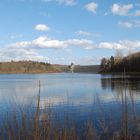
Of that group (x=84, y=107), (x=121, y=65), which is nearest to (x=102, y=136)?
(x=84, y=107)

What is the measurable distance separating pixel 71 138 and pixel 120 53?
407 feet

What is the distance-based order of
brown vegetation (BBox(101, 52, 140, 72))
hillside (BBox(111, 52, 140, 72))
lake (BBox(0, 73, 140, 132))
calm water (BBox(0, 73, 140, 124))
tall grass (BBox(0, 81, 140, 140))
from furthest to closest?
1. brown vegetation (BBox(101, 52, 140, 72))
2. hillside (BBox(111, 52, 140, 72))
3. calm water (BBox(0, 73, 140, 124))
4. lake (BBox(0, 73, 140, 132))
5. tall grass (BBox(0, 81, 140, 140))

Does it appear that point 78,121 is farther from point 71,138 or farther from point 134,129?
point 71,138

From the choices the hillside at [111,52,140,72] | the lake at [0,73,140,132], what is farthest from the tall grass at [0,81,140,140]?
the hillside at [111,52,140,72]

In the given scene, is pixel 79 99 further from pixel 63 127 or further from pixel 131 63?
pixel 131 63

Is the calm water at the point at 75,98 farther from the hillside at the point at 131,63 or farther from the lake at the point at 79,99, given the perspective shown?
the hillside at the point at 131,63

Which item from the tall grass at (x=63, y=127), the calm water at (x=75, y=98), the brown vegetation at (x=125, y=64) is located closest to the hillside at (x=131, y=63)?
the brown vegetation at (x=125, y=64)

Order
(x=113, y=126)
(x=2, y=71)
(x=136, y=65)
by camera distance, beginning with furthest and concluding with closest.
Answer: (x=2, y=71) < (x=136, y=65) < (x=113, y=126)

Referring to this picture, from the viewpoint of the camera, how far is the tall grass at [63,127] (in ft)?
19.6

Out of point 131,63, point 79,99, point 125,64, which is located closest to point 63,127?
point 79,99

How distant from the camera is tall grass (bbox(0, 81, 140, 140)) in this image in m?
5.98

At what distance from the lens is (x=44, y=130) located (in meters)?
6.02

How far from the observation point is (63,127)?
21.0 ft

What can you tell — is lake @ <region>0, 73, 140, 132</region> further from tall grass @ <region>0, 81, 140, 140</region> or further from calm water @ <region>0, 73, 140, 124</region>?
tall grass @ <region>0, 81, 140, 140</region>
